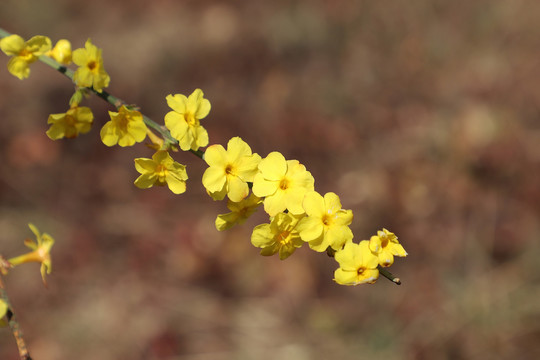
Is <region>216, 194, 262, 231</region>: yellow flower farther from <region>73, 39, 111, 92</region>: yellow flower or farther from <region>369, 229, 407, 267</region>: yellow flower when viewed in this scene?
<region>73, 39, 111, 92</region>: yellow flower

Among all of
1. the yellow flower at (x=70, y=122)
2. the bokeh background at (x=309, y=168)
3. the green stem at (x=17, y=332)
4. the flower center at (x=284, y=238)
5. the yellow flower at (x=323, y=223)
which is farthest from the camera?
the bokeh background at (x=309, y=168)

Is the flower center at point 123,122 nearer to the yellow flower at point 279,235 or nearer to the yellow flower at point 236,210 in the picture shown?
the yellow flower at point 236,210

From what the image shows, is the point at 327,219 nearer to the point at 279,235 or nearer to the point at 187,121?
the point at 279,235

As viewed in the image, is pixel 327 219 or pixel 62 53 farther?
pixel 62 53

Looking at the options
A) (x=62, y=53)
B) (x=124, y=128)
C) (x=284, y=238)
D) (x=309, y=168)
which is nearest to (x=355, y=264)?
(x=284, y=238)

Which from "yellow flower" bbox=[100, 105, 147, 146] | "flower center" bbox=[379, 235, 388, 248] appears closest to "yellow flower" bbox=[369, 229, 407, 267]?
"flower center" bbox=[379, 235, 388, 248]

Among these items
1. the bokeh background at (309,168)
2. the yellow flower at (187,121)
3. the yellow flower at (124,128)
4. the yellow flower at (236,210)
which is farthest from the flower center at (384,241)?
the bokeh background at (309,168)
